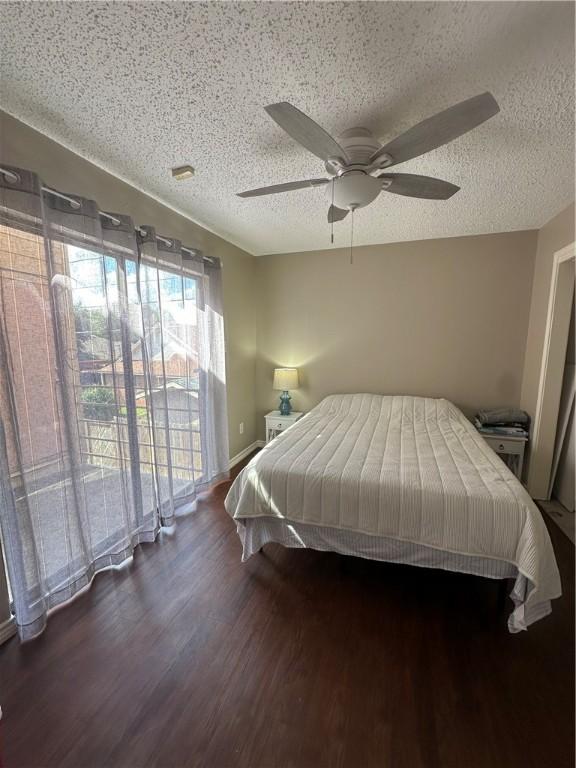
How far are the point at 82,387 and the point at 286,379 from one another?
223cm

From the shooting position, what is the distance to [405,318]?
11.4ft

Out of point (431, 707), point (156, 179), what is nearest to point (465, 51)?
point (156, 179)

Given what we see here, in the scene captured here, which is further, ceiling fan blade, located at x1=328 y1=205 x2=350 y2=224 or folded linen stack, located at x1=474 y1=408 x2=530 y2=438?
folded linen stack, located at x1=474 y1=408 x2=530 y2=438

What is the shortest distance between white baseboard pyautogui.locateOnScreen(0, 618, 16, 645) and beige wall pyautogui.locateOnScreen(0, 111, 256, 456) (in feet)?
7.11

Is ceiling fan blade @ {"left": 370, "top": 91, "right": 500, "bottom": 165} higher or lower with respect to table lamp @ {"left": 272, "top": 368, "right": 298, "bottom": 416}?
higher

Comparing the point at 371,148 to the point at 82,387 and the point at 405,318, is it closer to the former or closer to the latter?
the point at 82,387

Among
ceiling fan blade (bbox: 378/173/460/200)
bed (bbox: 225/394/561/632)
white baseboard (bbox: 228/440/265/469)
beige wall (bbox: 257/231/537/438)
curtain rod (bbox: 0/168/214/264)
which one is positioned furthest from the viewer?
white baseboard (bbox: 228/440/265/469)

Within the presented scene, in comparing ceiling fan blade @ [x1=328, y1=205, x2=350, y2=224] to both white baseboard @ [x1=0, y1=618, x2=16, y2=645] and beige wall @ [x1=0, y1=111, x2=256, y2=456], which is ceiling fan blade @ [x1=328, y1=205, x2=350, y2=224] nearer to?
beige wall @ [x1=0, y1=111, x2=256, y2=456]

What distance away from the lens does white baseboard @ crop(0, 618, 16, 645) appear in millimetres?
1525

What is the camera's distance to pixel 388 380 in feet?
11.8

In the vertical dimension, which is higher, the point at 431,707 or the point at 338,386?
the point at 338,386

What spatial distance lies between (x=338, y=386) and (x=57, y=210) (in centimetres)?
294

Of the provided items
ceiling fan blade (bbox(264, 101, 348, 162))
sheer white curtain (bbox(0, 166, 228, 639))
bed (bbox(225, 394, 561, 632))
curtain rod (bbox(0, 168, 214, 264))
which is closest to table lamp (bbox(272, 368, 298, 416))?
sheer white curtain (bbox(0, 166, 228, 639))

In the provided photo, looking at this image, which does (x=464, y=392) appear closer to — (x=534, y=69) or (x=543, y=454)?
(x=543, y=454)
